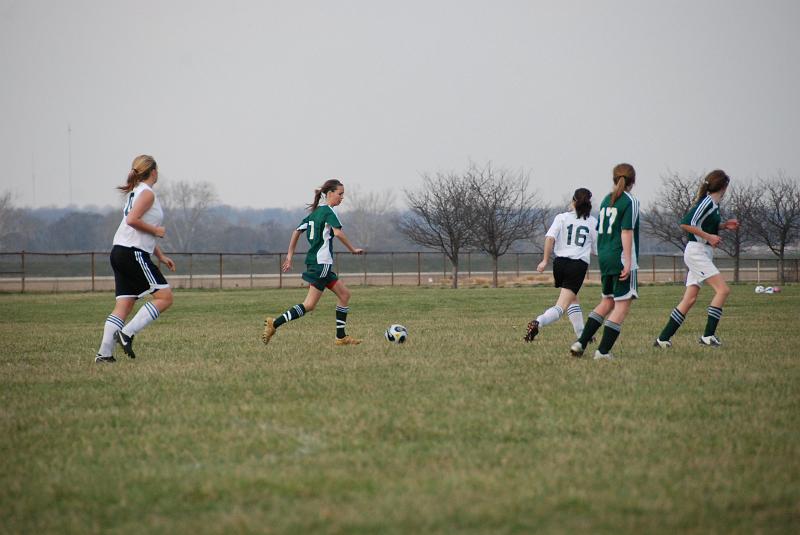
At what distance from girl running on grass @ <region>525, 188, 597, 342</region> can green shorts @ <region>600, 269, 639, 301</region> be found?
1506mm

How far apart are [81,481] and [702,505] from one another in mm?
3049

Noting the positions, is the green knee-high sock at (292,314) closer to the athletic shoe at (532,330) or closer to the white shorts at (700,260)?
the athletic shoe at (532,330)

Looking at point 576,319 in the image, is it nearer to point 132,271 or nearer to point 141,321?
point 141,321

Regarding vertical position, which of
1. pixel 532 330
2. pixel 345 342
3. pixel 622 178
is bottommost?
pixel 345 342

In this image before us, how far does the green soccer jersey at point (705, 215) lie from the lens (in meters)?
10.3

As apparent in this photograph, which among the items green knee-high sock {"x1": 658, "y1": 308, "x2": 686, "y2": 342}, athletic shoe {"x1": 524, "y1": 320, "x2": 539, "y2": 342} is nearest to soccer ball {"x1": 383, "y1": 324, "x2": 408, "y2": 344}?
athletic shoe {"x1": 524, "y1": 320, "x2": 539, "y2": 342}

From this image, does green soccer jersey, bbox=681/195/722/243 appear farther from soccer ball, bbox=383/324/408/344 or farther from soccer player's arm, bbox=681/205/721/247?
soccer ball, bbox=383/324/408/344

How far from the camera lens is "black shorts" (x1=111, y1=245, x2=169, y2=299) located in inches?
372

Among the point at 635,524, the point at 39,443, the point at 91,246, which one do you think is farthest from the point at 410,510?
the point at 91,246

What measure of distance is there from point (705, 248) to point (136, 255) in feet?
21.3

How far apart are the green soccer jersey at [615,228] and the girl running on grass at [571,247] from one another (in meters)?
1.47

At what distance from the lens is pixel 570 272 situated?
11070 mm

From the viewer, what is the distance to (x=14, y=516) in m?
4.04

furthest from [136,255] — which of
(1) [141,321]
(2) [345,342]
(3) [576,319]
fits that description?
(3) [576,319]
